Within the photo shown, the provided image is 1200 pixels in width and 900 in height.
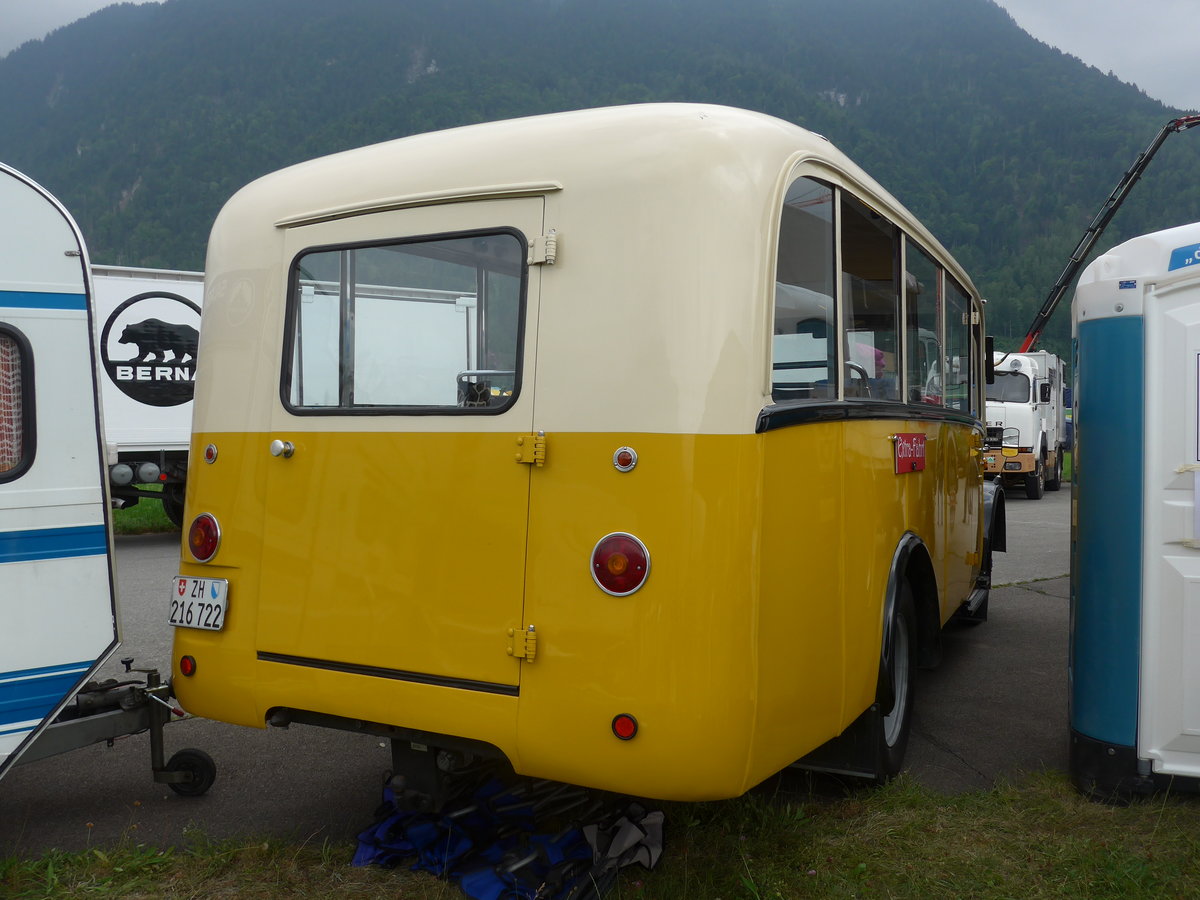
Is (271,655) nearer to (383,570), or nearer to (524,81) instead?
(383,570)

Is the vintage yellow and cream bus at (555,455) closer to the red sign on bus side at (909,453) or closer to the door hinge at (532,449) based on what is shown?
the door hinge at (532,449)

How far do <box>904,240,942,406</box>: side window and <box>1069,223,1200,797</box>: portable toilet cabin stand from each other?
765 millimetres

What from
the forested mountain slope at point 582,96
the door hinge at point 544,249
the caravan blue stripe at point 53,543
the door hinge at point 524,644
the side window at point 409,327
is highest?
the forested mountain slope at point 582,96

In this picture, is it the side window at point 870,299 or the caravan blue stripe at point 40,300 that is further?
the side window at point 870,299

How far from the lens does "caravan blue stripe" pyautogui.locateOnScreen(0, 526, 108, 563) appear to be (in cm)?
354

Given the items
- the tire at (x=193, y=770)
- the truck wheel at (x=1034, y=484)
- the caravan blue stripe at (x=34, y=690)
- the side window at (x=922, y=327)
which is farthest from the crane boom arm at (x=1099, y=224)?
the caravan blue stripe at (x=34, y=690)

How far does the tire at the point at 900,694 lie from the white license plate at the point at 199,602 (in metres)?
2.48

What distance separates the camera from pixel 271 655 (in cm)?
358

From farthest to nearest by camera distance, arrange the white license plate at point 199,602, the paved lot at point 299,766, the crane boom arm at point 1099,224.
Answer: the crane boom arm at point 1099,224 < the paved lot at point 299,766 < the white license plate at point 199,602

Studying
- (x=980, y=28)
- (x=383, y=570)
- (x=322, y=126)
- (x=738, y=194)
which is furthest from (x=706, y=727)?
(x=980, y=28)

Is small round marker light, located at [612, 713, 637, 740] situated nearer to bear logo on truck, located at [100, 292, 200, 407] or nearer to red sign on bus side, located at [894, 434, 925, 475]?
red sign on bus side, located at [894, 434, 925, 475]

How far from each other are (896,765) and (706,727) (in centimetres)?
188

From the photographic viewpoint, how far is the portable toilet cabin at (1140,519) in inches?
151

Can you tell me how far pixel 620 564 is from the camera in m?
3.02
